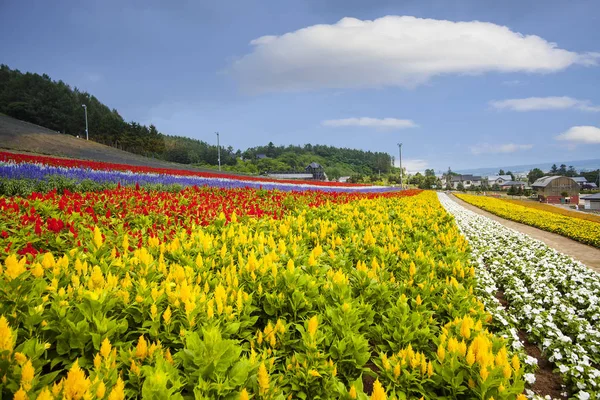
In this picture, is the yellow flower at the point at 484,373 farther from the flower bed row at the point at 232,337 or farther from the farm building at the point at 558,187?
the farm building at the point at 558,187

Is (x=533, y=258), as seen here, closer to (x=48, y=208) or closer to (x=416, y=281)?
(x=416, y=281)

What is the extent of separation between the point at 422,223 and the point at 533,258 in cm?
398

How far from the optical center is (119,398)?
1388mm

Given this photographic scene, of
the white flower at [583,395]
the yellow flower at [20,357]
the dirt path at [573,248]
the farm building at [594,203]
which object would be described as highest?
the yellow flower at [20,357]

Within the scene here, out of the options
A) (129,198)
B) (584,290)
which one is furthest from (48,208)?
(584,290)

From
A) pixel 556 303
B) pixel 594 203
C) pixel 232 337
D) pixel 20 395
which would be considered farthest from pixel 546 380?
pixel 594 203

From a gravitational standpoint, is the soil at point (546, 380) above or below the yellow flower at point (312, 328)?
below

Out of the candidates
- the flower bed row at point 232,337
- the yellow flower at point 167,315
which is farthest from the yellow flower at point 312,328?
the yellow flower at point 167,315

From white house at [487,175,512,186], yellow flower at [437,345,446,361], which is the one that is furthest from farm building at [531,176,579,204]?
yellow flower at [437,345,446,361]

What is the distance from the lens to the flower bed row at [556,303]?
3.76 meters

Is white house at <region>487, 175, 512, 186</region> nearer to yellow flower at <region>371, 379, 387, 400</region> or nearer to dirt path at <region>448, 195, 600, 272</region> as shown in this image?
dirt path at <region>448, 195, 600, 272</region>

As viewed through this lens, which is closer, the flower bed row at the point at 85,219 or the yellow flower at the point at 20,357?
the yellow flower at the point at 20,357

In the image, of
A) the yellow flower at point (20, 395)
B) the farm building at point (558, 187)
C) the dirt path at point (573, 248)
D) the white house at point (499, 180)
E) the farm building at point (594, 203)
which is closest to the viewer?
the yellow flower at point (20, 395)

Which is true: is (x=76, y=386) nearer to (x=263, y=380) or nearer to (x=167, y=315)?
(x=167, y=315)
